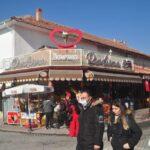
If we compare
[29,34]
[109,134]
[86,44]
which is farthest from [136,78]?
[109,134]

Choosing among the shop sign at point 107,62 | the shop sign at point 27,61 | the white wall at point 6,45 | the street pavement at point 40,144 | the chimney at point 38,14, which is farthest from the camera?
the chimney at point 38,14

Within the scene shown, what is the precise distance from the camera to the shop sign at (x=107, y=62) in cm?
2549

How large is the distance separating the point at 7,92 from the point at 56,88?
4673mm

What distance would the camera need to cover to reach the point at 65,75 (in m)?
23.9

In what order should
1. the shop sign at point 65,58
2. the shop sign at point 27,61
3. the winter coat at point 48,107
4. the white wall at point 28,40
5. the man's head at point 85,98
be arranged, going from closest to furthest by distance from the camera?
1. the man's head at point 85,98
2. the winter coat at point 48,107
3. the shop sign at point 65,58
4. the shop sign at point 27,61
5. the white wall at point 28,40

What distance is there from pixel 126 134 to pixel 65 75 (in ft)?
57.0

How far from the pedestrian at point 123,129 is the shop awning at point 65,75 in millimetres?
16869

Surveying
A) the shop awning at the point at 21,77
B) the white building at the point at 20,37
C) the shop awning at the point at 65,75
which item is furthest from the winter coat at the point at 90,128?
the white building at the point at 20,37

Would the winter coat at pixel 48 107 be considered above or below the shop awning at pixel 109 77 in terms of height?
below

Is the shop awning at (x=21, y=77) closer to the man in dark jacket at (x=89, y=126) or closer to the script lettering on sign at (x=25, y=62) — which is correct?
the script lettering on sign at (x=25, y=62)

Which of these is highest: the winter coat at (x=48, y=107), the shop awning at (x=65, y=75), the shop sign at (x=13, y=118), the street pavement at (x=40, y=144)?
the shop awning at (x=65, y=75)

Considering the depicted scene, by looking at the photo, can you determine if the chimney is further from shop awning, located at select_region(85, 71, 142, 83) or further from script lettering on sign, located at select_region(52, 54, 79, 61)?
script lettering on sign, located at select_region(52, 54, 79, 61)

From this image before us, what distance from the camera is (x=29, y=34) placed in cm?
2961

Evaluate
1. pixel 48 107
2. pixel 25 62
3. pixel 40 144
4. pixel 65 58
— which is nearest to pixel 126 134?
pixel 40 144
